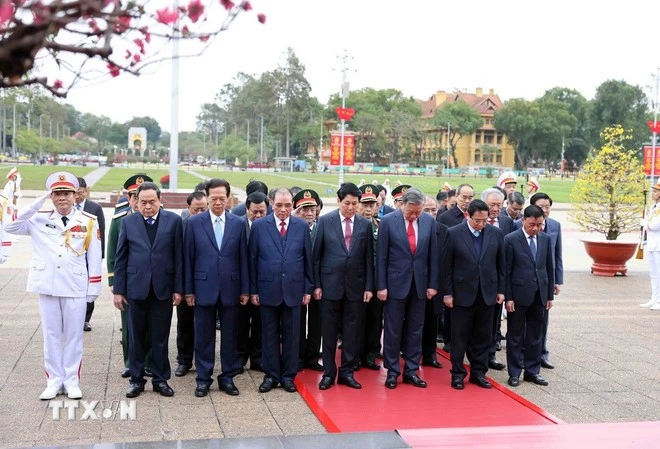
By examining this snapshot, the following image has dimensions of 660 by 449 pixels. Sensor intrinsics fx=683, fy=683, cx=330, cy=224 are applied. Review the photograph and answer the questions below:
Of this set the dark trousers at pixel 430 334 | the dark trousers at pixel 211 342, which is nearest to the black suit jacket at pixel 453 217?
the dark trousers at pixel 430 334

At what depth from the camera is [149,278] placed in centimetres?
520

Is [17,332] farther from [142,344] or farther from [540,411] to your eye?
[540,411]

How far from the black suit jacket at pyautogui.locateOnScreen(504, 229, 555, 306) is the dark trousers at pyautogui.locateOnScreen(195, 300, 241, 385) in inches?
94.2

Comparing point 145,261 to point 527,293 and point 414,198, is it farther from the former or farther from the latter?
point 527,293

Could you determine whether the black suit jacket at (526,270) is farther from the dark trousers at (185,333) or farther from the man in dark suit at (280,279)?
the dark trousers at (185,333)

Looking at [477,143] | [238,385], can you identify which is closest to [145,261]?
[238,385]

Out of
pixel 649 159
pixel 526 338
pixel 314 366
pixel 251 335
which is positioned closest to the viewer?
pixel 526 338

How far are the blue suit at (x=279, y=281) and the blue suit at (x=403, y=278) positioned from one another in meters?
0.65

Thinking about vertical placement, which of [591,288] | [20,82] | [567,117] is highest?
[567,117]

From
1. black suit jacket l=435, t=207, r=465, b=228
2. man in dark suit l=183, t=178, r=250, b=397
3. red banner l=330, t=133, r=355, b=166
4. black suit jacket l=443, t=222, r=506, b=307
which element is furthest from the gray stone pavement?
red banner l=330, t=133, r=355, b=166

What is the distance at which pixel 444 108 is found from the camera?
257 feet

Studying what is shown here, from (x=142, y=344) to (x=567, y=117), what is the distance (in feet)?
272

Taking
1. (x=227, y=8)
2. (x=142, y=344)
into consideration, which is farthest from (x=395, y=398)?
(x=227, y=8)

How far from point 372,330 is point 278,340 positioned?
44.3 inches
